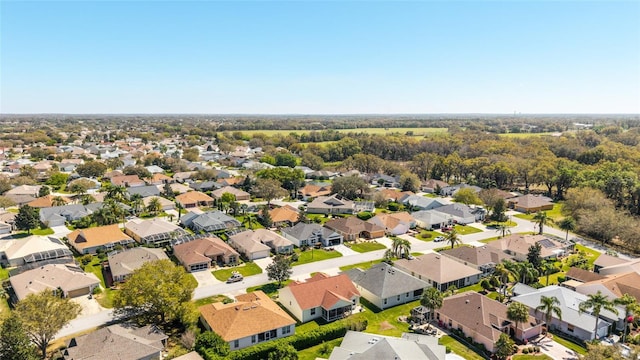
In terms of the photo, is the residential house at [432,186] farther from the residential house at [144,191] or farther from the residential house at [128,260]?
the residential house at [128,260]

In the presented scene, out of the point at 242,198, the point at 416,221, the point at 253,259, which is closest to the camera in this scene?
the point at 253,259

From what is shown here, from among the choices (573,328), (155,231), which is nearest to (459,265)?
(573,328)

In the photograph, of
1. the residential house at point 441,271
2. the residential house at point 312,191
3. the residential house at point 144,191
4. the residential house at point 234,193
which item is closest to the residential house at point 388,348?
the residential house at point 441,271

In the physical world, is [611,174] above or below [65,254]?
above

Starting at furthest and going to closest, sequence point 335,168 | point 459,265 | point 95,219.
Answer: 1. point 335,168
2. point 95,219
3. point 459,265

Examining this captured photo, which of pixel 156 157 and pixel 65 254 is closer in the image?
pixel 65 254

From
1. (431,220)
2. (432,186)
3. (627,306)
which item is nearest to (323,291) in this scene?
(627,306)

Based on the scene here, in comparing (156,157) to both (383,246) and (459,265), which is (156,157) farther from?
(459,265)

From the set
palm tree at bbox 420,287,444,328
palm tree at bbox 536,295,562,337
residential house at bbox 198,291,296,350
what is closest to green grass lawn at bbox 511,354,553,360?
palm tree at bbox 536,295,562,337
